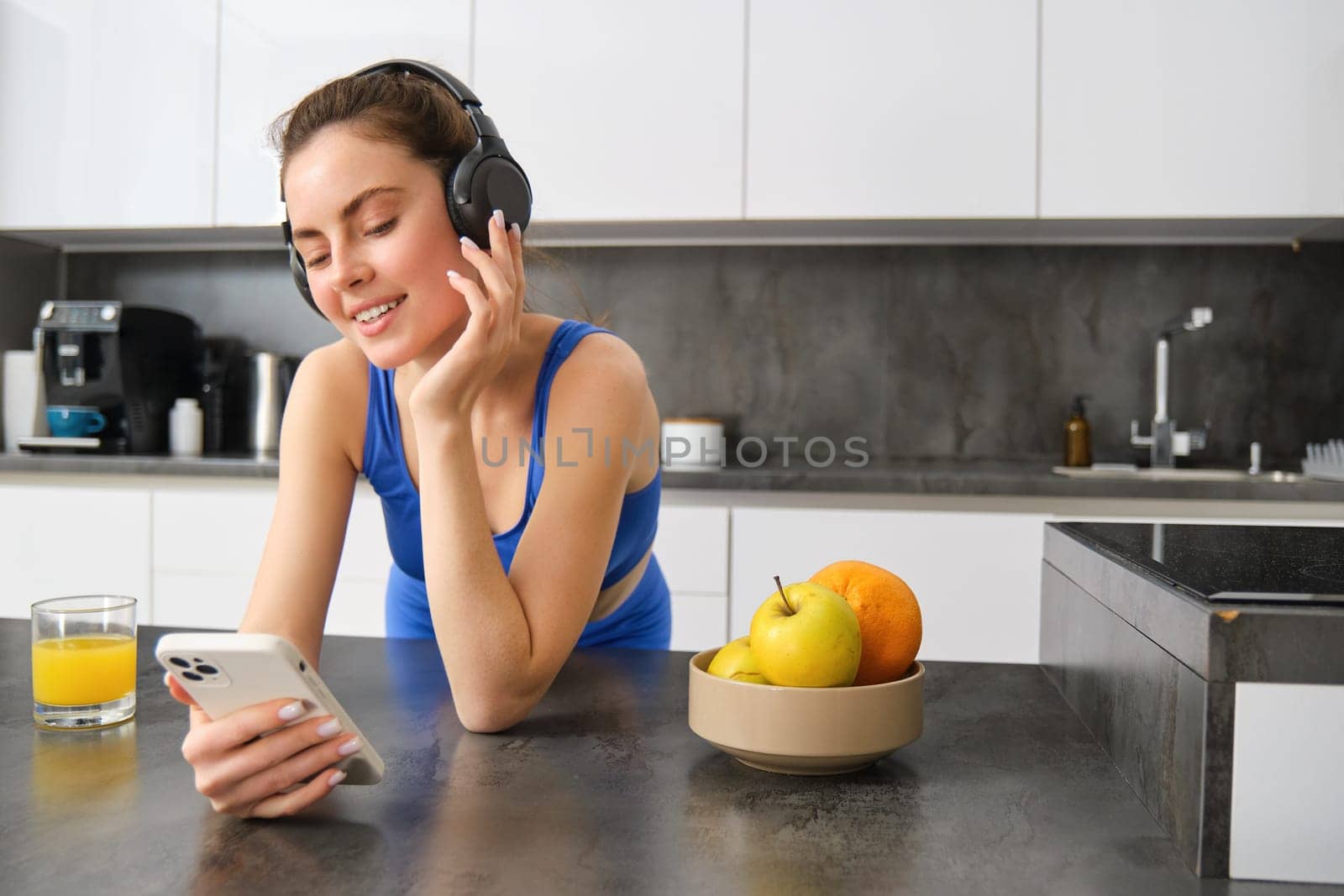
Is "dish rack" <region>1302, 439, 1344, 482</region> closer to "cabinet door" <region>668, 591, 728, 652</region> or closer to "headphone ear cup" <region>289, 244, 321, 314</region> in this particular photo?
"cabinet door" <region>668, 591, 728, 652</region>

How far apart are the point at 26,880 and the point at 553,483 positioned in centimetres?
53

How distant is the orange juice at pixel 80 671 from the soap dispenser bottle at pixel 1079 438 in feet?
7.97

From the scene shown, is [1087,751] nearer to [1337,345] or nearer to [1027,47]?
[1027,47]

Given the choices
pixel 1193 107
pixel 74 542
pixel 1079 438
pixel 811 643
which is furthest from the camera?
pixel 1079 438

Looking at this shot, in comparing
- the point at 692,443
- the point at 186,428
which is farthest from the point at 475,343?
the point at 186,428

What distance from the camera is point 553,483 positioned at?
99cm

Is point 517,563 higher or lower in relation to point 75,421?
lower

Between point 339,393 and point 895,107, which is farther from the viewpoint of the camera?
point 895,107

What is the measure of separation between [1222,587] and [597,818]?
387 millimetres

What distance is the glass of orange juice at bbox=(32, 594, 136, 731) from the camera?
0.81m

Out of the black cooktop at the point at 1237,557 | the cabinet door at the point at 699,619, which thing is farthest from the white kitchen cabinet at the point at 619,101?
the black cooktop at the point at 1237,557

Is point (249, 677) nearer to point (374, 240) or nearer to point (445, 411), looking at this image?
point (445, 411)

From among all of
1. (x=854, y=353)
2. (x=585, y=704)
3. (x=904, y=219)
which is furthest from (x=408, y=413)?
(x=854, y=353)

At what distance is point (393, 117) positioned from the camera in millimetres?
1046
